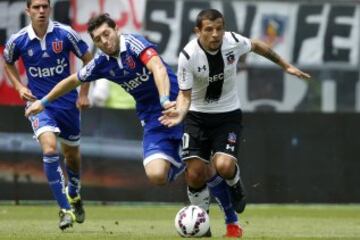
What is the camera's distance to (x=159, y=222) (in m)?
16.2

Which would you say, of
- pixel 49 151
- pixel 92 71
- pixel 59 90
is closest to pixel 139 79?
pixel 92 71

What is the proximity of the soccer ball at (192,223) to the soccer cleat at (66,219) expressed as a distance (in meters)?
1.87

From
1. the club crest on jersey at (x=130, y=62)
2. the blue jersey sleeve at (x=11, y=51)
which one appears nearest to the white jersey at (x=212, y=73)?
the club crest on jersey at (x=130, y=62)

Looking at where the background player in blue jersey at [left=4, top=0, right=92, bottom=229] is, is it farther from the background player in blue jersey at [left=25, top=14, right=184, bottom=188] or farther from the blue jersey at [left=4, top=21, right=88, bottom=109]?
the background player in blue jersey at [left=25, top=14, right=184, bottom=188]

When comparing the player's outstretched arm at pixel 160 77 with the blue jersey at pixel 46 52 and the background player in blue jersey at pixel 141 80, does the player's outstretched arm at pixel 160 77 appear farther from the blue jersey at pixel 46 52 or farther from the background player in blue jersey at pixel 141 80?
the blue jersey at pixel 46 52

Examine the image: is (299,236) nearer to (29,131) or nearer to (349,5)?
(29,131)

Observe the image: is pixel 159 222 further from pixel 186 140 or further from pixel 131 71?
pixel 131 71

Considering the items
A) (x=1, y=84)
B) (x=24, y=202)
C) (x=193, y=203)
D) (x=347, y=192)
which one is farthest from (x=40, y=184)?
(x=193, y=203)

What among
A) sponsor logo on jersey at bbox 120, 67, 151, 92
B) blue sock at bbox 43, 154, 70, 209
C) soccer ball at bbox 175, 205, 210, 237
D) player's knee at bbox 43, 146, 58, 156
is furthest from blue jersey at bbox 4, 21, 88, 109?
soccer ball at bbox 175, 205, 210, 237

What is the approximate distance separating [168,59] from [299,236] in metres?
9.12

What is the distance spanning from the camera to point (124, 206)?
19.9 metres

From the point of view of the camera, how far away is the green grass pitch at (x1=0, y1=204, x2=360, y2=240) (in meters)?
13.3

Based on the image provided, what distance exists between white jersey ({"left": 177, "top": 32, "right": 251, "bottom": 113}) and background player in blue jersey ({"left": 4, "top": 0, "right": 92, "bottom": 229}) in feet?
6.53

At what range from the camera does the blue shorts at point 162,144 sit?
43.8ft
